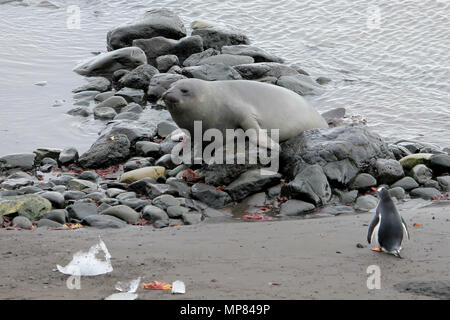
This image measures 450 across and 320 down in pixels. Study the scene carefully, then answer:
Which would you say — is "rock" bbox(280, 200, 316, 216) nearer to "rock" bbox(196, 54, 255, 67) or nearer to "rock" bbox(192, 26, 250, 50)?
"rock" bbox(196, 54, 255, 67)

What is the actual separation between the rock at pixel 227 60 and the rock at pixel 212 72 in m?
0.75

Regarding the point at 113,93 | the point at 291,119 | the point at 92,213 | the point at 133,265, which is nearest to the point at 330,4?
the point at 113,93

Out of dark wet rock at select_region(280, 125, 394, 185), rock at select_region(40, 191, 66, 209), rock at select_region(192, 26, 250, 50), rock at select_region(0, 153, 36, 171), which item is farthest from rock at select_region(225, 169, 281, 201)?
rock at select_region(192, 26, 250, 50)

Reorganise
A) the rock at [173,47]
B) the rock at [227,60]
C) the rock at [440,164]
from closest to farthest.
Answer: the rock at [440,164] → the rock at [227,60] → the rock at [173,47]

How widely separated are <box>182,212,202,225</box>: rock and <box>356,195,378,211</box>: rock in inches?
73.9

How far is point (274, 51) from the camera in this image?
1617 cm

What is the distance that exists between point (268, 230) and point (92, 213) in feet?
6.45

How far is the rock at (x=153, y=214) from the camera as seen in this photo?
782 centimetres

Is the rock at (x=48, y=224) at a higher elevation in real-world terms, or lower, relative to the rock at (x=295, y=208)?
higher

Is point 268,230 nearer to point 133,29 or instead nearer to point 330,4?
point 133,29

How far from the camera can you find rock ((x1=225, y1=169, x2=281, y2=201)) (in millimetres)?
8547

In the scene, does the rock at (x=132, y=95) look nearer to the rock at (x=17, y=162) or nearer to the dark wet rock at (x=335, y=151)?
the rock at (x=17, y=162)

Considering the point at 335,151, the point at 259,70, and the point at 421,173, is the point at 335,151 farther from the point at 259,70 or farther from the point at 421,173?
the point at 259,70

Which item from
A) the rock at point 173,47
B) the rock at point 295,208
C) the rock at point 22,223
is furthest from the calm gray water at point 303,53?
the rock at point 295,208
